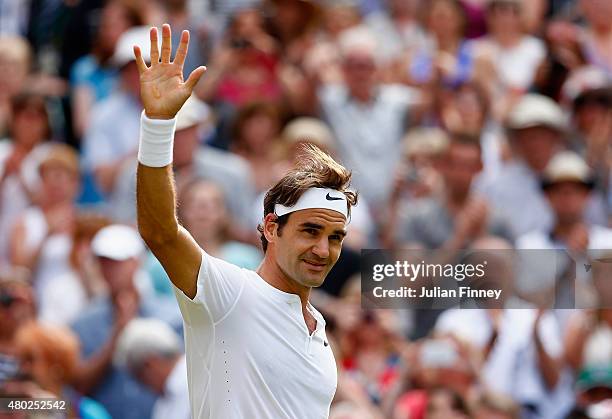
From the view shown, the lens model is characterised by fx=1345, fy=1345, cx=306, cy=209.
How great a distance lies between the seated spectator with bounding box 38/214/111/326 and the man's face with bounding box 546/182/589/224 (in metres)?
3.04

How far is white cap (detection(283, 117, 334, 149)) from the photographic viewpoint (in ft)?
31.1

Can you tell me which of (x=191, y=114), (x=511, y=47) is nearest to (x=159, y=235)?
(x=191, y=114)

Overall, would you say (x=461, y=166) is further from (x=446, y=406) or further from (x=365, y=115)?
(x=446, y=406)

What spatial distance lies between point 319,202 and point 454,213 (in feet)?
15.4

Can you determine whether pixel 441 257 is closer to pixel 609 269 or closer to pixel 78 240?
pixel 609 269

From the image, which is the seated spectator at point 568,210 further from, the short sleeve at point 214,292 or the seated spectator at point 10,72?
the short sleeve at point 214,292

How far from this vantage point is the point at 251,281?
445 cm

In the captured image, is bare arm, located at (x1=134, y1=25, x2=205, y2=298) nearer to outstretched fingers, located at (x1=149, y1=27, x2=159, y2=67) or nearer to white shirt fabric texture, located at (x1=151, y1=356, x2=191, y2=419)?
outstretched fingers, located at (x1=149, y1=27, x2=159, y2=67)

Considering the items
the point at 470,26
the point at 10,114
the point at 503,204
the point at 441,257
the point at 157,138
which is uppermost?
the point at 470,26

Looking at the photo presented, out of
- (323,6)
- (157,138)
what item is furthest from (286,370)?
(323,6)

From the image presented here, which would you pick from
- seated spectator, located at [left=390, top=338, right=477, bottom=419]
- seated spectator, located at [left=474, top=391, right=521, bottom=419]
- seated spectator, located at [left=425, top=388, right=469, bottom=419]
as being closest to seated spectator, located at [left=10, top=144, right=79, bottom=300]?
seated spectator, located at [left=390, top=338, right=477, bottom=419]

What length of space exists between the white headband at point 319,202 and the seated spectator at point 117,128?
5.30 meters

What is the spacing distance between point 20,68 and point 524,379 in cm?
469

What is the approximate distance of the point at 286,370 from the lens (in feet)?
14.3
